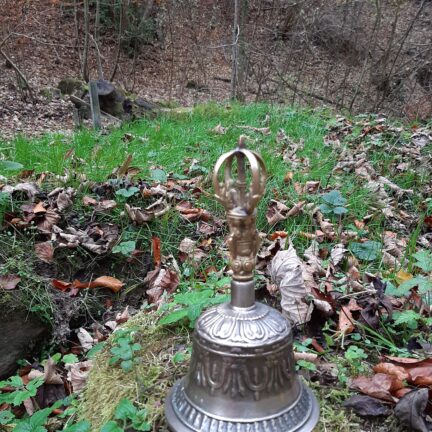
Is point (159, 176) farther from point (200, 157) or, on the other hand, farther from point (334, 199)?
point (334, 199)

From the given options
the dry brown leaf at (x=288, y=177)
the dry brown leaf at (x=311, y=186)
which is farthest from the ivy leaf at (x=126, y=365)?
the dry brown leaf at (x=288, y=177)

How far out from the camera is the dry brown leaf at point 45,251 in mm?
2678

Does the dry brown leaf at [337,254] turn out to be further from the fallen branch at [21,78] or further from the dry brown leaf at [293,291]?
the fallen branch at [21,78]

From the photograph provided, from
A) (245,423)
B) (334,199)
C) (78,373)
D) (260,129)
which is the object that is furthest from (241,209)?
(260,129)

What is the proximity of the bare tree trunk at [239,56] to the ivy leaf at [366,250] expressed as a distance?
643 centimetres

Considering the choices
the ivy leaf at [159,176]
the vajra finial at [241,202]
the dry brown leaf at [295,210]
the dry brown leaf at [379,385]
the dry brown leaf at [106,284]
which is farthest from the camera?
the ivy leaf at [159,176]

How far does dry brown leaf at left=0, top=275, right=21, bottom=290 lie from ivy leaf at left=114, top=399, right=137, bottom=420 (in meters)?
1.18

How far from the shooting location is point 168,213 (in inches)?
117

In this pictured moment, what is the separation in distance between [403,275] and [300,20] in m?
8.14

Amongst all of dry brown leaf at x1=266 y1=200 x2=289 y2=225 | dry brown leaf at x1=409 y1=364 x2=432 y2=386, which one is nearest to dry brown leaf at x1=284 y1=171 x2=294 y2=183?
dry brown leaf at x1=266 y1=200 x2=289 y2=225

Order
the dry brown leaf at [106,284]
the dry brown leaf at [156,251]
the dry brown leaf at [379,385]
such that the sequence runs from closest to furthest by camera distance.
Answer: the dry brown leaf at [379,385] → the dry brown leaf at [106,284] → the dry brown leaf at [156,251]

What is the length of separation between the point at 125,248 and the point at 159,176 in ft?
2.61

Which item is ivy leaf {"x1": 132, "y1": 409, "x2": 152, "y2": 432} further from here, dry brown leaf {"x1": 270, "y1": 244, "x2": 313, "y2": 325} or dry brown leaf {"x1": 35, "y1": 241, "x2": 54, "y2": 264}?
dry brown leaf {"x1": 35, "y1": 241, "x2": 54, "y2": 264}

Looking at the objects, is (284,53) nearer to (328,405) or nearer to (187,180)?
(187,180)
